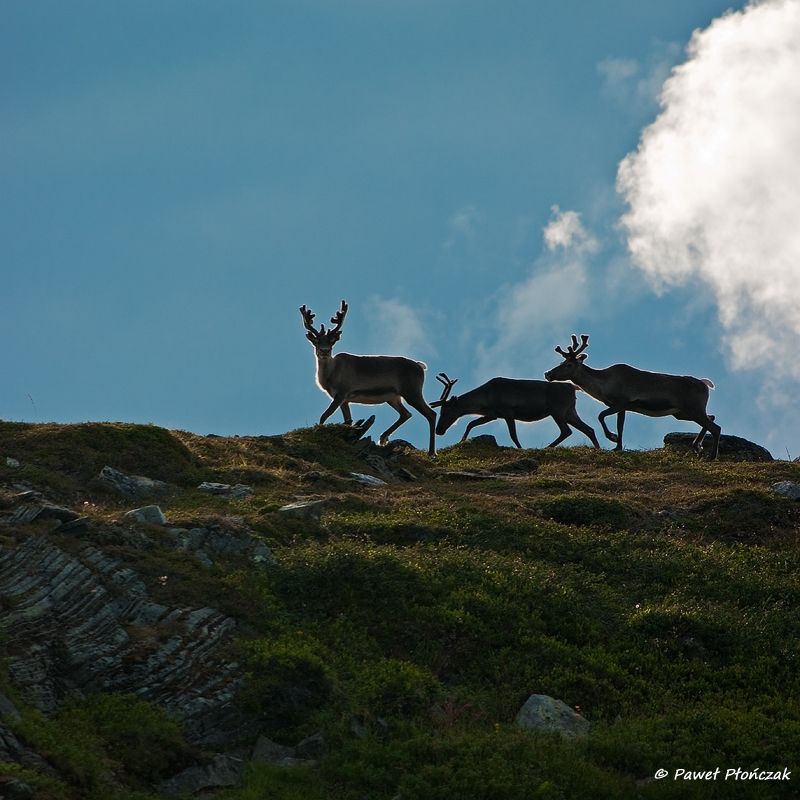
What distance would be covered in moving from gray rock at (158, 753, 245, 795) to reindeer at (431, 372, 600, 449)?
61.3 ft

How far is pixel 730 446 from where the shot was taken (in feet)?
87.1

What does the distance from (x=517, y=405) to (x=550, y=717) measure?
18.3 meters

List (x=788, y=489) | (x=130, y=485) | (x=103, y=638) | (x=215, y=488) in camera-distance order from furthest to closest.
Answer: (x=788, y=489)
(x=215, y=488)
(x=130, y=485)
(x=103, y=638)

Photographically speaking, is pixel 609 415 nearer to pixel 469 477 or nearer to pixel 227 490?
pixel 469 477

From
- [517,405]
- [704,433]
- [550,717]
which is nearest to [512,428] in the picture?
[517,405]

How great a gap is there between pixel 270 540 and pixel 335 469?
624 centimetres

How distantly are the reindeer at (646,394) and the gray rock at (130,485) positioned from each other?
1302 centimetres

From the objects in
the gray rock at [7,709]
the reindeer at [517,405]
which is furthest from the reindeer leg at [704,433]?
the gray rock at [7,709]

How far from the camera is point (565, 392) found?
93.6ft

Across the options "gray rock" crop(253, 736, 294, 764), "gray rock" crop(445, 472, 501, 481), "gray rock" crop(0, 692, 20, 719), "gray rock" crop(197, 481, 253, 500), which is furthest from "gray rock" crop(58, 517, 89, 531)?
"gray rock" crop(445, 472, 501, 481)

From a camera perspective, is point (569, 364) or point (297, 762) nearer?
point (297, 762)

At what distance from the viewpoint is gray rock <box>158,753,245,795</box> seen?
9180mm

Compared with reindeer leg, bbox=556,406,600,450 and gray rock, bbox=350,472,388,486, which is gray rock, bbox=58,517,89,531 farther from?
reindeer leg, bbox=556,406,600,450

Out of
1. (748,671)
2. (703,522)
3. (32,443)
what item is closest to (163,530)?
(32,443)
